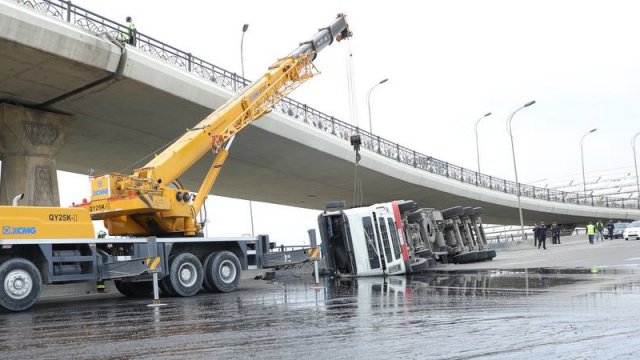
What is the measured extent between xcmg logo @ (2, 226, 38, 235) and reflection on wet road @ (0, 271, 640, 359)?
1.48 m

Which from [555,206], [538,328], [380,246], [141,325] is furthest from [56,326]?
[555,206]

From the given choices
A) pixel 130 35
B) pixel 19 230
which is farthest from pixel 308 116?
pixel 19 230

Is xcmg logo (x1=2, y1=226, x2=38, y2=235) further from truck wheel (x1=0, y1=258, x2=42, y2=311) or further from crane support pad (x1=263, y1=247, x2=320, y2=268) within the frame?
crane support pad (x1=263, y1=247, x2=320, y2=268)

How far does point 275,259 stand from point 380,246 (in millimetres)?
3618

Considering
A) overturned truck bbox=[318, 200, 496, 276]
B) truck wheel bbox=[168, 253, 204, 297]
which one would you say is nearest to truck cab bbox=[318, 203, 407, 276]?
overturned truck bbox=[318, 200, 496, 276]

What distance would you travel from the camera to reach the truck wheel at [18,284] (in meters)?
11.3

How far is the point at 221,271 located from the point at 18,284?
4.77 metres

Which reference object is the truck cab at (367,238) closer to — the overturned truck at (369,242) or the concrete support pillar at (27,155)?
the overturned truck at (369,242)

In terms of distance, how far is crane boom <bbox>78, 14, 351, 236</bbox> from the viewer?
552 inches

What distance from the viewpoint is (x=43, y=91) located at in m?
19.4

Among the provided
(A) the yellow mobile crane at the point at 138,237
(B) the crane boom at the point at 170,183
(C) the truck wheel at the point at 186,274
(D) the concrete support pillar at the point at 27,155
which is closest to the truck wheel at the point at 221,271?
(A) the yellow mobile crane at the point at 138,237

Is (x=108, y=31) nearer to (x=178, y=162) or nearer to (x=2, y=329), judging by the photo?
(x=178, y=162)

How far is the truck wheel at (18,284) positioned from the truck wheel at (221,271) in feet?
13.3

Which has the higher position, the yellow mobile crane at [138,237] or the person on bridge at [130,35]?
the person on bridge at [130,35]
